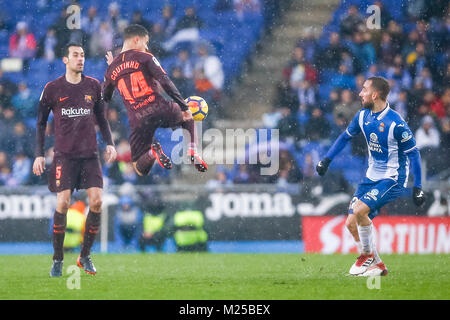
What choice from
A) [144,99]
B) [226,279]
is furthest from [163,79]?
[226,279]

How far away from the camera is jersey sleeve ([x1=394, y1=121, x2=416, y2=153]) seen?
321 inches

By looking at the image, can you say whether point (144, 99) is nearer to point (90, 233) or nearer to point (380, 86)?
point (90, 233)

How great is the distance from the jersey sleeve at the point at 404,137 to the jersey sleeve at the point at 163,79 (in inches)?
87.5

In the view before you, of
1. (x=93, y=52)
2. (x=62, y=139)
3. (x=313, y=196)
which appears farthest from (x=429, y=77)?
(x=62, y=139)

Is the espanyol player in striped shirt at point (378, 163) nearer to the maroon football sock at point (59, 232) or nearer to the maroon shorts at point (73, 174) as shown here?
the maroon shorts at point (73, 174)

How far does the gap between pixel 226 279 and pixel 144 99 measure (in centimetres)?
207

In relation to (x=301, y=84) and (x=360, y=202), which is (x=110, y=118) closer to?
(x=301, y=84)

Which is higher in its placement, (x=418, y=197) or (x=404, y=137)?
(x=404, y=137)

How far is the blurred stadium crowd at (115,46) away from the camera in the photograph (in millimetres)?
14484

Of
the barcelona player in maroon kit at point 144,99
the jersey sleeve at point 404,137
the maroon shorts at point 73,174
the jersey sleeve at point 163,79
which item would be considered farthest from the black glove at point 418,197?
the maroon shorts at point 73,174

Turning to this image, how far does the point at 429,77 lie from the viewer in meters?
15.8

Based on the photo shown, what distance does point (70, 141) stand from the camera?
837 centimetres

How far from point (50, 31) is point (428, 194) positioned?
339 inches

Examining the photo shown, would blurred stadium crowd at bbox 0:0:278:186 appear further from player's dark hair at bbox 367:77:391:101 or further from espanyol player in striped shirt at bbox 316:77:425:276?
player's dark hair at bbox 367:77:391:101
